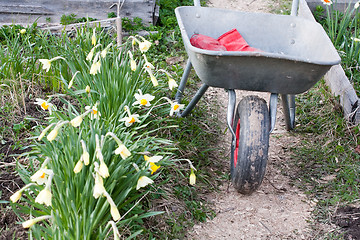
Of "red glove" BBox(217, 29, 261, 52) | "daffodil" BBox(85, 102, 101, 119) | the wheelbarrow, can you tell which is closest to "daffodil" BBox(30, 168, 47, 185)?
"daffodil" BBox(85, 102, 101, 119)

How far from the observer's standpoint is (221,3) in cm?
538

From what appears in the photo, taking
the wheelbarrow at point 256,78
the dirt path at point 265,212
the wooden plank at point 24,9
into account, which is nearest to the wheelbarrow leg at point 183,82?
the wheelbarrow at point 256,78

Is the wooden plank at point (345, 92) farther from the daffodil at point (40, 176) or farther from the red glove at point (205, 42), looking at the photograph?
the daffodil at point (40, 176)

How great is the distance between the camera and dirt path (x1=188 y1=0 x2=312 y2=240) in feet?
8.26

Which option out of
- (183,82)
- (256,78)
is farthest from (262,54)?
(183,82)

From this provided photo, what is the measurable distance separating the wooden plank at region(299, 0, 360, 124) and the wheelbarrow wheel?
1.00 metres

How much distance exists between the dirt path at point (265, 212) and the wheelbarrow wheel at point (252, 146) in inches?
6.3

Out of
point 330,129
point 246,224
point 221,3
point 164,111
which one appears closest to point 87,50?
point 164,111

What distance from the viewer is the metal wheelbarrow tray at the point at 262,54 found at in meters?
2.39

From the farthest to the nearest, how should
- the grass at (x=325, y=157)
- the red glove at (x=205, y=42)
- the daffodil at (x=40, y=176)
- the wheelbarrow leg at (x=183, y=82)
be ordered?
the wheelbarrow leg at (x=183, y=82), the red glove at (x=205, y=42), the grass at (x=325, y=157), the daffodil at (x=40, y=176)

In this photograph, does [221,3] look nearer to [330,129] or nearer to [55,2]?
[55,2]

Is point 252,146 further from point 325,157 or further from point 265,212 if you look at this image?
point 325,157

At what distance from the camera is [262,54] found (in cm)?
231

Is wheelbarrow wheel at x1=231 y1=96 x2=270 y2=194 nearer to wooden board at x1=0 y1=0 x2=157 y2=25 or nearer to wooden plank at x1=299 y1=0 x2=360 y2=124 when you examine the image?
wooden plank at x1=299 y1=0 x2=360 y2=124
